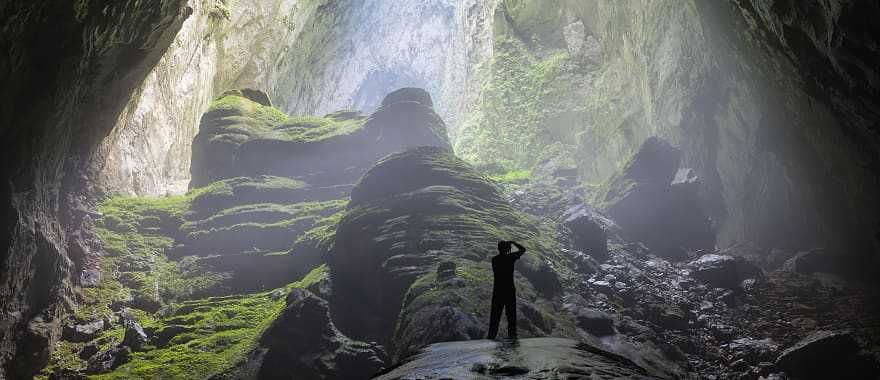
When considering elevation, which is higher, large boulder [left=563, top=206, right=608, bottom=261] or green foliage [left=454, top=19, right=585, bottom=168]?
green foliage [left=454, top=19, right=585, bottom=168]

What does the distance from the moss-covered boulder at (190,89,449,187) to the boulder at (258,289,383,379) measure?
23.4 meters

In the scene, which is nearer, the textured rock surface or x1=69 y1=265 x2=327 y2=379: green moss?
the textured rock surface

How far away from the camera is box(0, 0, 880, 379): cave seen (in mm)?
16500

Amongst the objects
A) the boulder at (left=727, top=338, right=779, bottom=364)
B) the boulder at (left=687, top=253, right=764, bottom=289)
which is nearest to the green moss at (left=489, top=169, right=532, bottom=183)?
the boulder at (left=687, top=253, right=764, bottom=289)

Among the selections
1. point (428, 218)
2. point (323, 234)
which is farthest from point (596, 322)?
point (323, 234)

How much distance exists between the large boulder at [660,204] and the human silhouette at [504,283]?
21167 millimetres

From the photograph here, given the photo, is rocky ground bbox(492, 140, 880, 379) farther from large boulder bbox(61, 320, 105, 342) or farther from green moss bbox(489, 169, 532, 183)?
large boulder bbox(61, 320, 105, 342)

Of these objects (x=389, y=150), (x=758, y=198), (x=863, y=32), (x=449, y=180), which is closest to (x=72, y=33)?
(x=449, y=180)

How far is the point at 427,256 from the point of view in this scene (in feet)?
75.0

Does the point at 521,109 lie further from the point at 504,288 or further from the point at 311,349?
the point at 504,288

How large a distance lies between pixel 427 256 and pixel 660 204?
1655 centimetres

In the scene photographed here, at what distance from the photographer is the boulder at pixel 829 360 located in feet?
50.2

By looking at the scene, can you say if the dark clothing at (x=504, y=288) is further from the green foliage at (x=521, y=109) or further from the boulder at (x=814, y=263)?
the green foliage at (x=521, y=109)

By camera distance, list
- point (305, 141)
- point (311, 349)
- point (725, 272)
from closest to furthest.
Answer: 1. point (311, 349)
2. point (725, 272)
3. point (305, 141)
